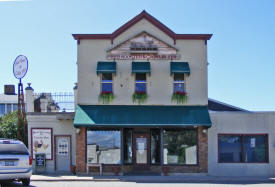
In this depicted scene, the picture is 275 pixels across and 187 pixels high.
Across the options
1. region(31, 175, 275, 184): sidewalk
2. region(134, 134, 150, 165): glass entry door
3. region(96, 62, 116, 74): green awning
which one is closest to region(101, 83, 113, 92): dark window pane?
region(96, 62, 116, 74): green awning

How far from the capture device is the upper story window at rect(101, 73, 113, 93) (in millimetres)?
18203

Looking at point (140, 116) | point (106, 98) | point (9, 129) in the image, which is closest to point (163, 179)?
point (140, 116)

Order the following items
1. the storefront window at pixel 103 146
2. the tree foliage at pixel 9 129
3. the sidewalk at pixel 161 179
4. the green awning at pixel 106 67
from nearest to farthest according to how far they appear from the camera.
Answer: the sidewalk at pixel 161 179 → the storefront window at pixel 103 146 → the green awning at pixel 106 67 → the tree foliage at pixel 9 129

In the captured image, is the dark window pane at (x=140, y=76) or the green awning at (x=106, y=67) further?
the dark window pane at (x=140, y=76)

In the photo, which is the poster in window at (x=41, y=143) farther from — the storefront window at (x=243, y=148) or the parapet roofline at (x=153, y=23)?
the storefront window at (x=243, y=148)

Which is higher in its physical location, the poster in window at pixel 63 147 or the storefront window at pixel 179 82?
the storefront window at pixel 179 82

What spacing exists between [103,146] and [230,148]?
6.48 metres

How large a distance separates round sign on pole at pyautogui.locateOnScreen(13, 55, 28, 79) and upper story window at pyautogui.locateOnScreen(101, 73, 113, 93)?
4181 mm

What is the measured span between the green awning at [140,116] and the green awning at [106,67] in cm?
177

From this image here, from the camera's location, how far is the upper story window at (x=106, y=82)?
1820 centimetres

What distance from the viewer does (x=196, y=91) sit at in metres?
18.1

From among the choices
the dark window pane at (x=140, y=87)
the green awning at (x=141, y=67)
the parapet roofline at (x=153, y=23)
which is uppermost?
the parapet roofline at (x=153, y=23)

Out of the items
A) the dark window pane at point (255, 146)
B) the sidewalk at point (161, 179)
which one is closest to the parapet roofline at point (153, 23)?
the dark window pane at point (255, 146)

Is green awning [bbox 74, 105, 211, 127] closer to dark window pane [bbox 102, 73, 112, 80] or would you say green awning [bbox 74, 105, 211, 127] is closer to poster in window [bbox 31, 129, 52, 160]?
dark window pane [bbox 102, 73, 112, 80]
